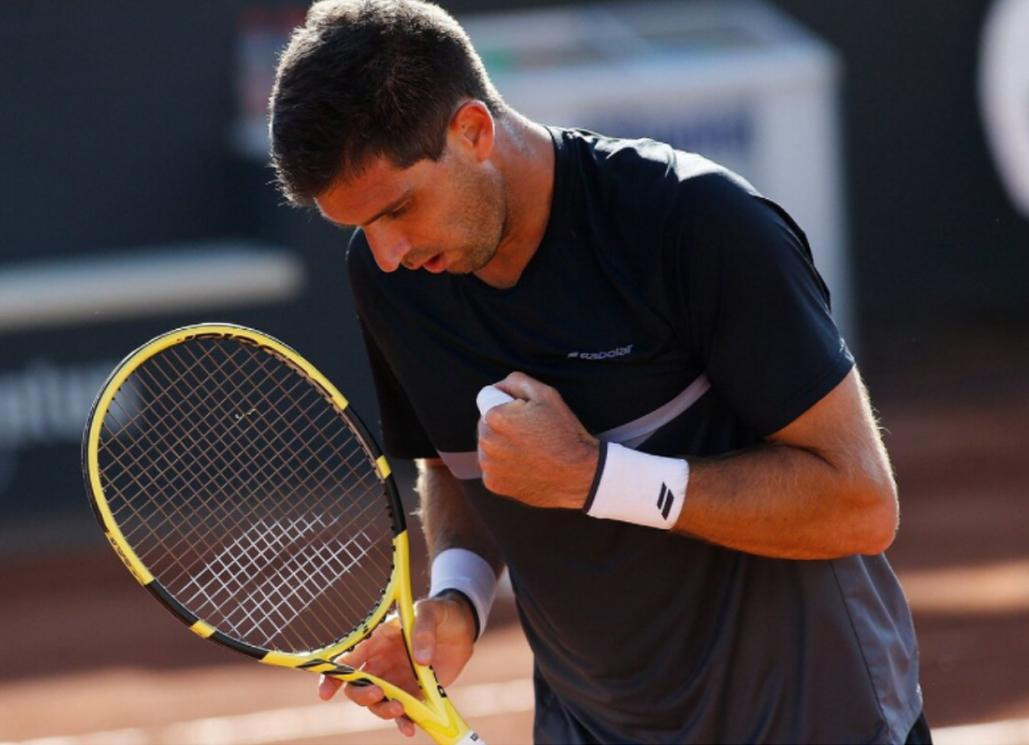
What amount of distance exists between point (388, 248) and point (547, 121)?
23.5ft

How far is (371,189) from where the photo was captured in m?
2.39

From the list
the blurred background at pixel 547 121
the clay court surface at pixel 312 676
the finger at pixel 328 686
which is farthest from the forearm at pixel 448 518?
the blurred background at pixel 547 121

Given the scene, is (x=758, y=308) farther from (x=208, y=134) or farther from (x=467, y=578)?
(x=208, y=134)

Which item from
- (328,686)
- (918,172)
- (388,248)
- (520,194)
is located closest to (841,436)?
(520,194)

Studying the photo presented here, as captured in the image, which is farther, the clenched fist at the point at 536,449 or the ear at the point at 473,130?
the ear at the point at 473,130

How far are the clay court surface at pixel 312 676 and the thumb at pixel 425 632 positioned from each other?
262 cm

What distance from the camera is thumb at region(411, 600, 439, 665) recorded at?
2678 millimetres

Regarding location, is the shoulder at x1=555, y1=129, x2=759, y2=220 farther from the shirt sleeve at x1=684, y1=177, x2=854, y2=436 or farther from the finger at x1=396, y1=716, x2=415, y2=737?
the finger at x1=396, y1=716, x2=415, y2=737

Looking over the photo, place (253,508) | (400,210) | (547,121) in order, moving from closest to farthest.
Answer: (400,210) → (253,508) → (547,121)

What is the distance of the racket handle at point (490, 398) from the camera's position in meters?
2.34

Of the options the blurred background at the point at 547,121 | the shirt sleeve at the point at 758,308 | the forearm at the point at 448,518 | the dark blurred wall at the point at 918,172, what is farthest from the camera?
the dark blurred wall at the point at 918,172

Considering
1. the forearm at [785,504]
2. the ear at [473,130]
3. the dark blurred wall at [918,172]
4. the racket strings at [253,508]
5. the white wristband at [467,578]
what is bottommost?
the dark blurred wall at [918,172]

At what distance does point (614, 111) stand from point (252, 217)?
2288 mm

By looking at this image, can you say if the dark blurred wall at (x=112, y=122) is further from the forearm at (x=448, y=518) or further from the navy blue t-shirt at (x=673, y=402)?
the navy blue t-shirt at (x=673, y=402)
